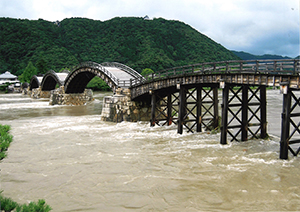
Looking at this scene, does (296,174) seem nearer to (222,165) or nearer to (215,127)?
(222,165)

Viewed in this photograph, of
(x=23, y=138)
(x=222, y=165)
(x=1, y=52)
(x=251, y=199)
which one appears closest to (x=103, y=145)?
(x=23, y=138)

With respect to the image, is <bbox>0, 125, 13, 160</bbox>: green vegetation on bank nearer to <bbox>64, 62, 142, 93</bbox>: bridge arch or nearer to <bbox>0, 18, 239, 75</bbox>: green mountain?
<bbox>64, 62, 142, 93</bbox>: bridge arch

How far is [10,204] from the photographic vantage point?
7109mm

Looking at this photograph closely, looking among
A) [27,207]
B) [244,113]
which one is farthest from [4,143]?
[244,113]

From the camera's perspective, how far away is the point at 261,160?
1380cm

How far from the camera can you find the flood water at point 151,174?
9648 mm

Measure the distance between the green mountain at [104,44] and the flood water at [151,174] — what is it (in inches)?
3181

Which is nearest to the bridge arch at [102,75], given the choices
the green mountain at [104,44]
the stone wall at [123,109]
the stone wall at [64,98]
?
the stone wall at [64,98]

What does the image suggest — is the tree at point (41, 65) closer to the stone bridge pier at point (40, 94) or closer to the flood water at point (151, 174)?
the stone bridge pier at point (40, 94)

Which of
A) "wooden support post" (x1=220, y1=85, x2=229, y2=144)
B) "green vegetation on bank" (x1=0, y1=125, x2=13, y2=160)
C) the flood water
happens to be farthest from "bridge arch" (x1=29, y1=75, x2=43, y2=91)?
"wooden support post" (x1=220, y1=85, x2=229, y2=144)

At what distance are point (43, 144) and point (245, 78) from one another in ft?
45.0

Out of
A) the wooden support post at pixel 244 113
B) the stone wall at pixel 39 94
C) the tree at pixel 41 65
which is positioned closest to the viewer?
the wooden support post at pixel 244 113

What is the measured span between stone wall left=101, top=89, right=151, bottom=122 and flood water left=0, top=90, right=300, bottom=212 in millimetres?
7424

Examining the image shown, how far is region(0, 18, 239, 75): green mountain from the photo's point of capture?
10994 cm
